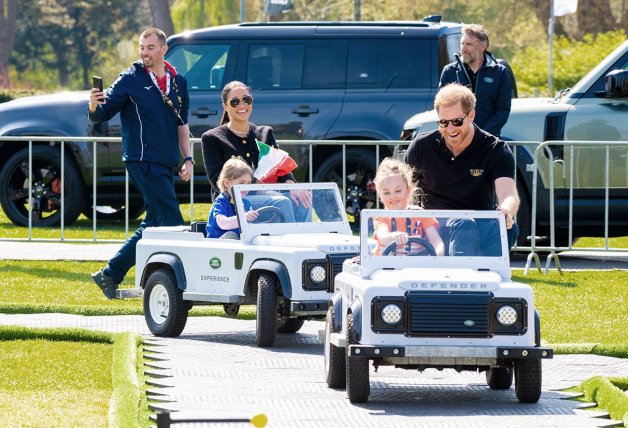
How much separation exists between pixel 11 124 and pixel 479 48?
733 cm

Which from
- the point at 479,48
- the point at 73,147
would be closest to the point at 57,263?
the point at 73,147

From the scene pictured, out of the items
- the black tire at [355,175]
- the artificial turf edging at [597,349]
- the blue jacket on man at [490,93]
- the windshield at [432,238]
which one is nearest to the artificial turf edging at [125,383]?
the windshield at [432,238]

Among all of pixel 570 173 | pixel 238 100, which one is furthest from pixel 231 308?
pixel 570 173

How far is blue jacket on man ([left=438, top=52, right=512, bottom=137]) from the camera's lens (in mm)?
12352

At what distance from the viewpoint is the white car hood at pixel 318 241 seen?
941cm

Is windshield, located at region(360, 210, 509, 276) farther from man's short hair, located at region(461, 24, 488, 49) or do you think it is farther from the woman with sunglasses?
man's short hair, located at region(461, 24, 488, 49)

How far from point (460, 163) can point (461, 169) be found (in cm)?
3

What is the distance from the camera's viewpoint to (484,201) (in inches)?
330

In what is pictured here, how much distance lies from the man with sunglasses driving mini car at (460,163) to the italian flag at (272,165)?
7.38 ft

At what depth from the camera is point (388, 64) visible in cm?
1719

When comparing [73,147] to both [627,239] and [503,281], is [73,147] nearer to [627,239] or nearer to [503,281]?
[627,239]

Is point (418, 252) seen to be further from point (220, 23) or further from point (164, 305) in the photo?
point (220, 23)

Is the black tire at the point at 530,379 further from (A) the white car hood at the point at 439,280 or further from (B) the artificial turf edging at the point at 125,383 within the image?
(B) the artificial turf edging at the point at 125,383

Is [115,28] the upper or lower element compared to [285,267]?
upper
